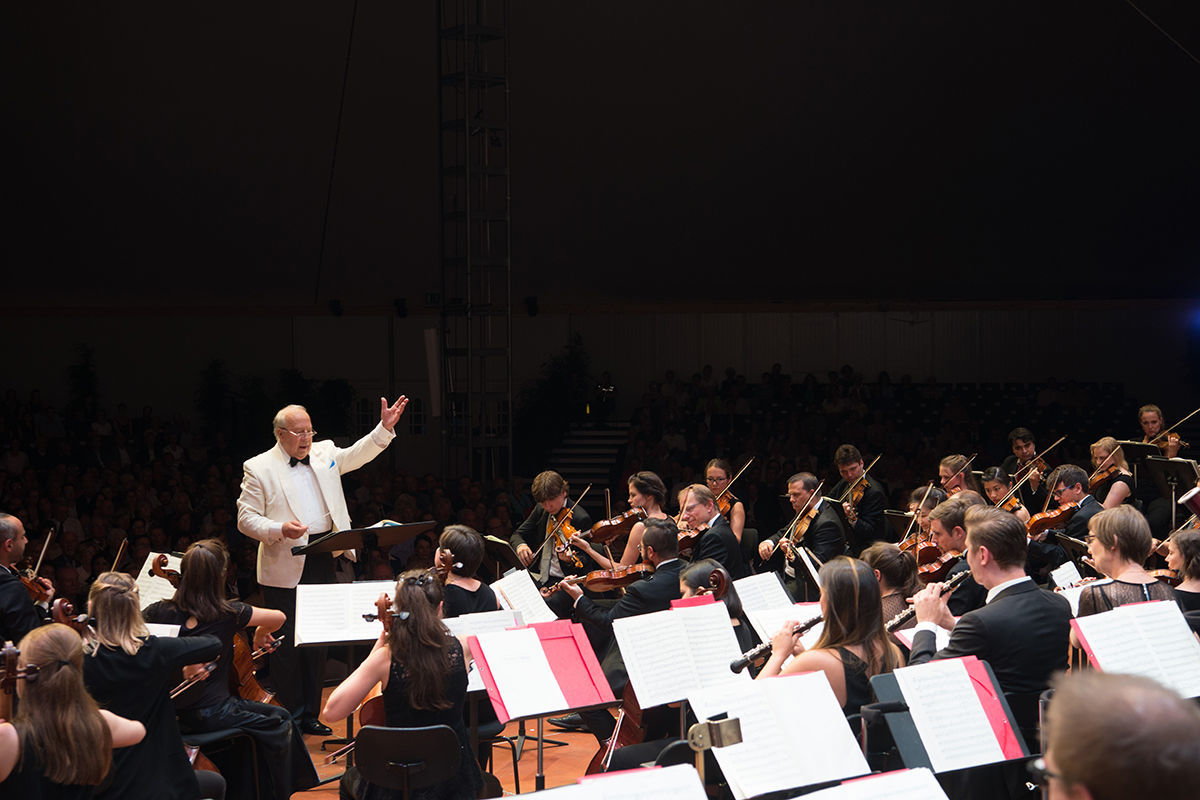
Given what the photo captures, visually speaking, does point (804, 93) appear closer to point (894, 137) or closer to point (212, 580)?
point (894, 137)

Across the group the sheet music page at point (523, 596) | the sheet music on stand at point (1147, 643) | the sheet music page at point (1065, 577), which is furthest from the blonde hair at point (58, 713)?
the sheet music page at point (1065, 577)

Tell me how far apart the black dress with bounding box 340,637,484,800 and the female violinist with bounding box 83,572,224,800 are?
653mm

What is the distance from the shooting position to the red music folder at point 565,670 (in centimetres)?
434

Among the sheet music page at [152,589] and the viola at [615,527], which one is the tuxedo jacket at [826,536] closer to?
the viola at [615,527]

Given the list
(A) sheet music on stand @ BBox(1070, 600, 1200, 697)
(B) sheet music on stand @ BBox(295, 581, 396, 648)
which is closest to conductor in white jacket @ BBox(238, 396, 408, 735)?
(B) sheet music on stand @ BBox(295, 581, 396, 648)

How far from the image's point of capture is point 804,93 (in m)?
14.8

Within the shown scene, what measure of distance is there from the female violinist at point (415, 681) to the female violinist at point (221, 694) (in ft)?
2.84

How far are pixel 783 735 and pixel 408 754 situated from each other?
141 cm

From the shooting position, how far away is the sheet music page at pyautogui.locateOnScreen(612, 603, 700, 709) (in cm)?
416

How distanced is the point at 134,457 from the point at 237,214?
12.0 ft

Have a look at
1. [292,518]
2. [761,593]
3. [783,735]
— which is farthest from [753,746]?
[292,518]

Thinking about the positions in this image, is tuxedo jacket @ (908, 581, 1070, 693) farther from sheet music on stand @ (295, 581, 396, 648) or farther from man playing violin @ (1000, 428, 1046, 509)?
man playing violin @ (1000, 428, 1046, 509)

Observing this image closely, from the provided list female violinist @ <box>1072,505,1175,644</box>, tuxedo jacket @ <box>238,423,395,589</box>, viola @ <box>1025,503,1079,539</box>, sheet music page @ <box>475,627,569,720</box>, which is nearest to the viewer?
sheet music page @ <box>475,627,569,720</box>

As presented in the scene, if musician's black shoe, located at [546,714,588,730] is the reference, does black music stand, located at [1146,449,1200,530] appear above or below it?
above
